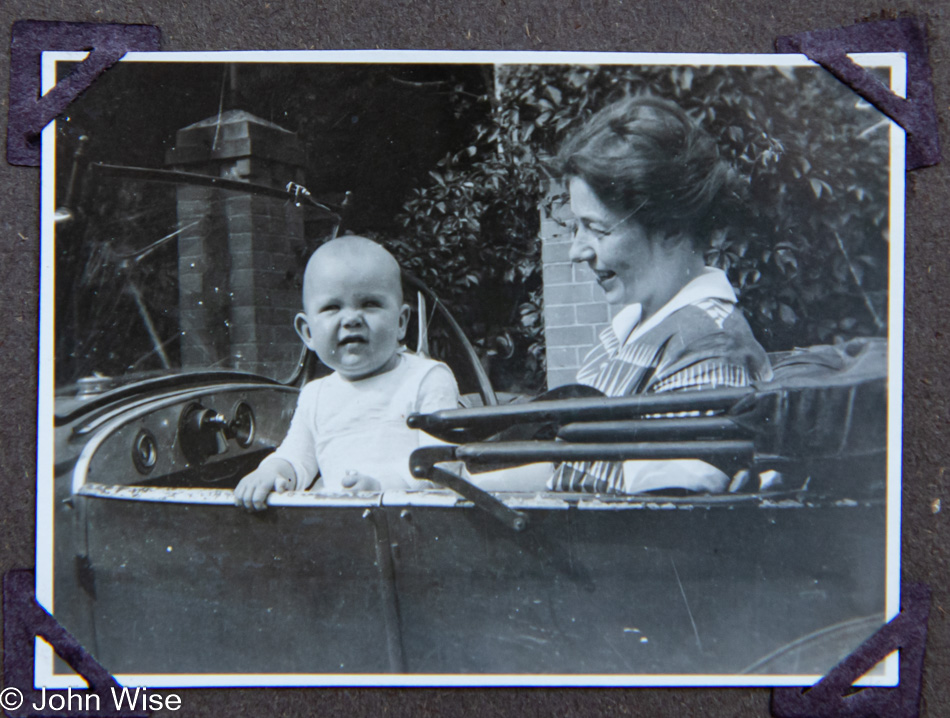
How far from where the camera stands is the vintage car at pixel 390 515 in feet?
1.79

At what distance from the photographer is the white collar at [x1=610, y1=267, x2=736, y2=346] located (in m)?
0.55

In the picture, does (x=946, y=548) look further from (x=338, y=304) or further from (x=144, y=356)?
(x=144, y=356)

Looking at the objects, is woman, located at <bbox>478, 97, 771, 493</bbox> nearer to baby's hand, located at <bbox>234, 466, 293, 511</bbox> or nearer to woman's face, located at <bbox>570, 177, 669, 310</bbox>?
woman's face, located at <bbox>570, 177, 669, 310</bbox>

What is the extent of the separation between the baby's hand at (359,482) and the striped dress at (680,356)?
137 mm

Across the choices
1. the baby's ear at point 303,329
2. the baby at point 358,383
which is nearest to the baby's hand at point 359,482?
the baby at point 358,383

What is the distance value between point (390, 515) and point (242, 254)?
0.23 meters

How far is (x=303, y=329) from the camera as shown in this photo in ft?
1.81

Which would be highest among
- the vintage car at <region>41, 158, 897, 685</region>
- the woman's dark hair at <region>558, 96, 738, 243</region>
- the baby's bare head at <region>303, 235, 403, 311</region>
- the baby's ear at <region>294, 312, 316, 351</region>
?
the woman's dark hair at <region>558, 96, 738, 243</region>

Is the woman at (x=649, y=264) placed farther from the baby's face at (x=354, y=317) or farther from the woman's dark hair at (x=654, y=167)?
the baby's face at (x=354, y=317)

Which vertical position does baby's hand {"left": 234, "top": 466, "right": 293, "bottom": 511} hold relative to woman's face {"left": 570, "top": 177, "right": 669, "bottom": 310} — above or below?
below

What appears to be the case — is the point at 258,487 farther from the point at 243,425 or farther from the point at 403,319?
the point at 403,319

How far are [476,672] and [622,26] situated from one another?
548 mm

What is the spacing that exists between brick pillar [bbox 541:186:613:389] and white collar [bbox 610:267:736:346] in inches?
0.5

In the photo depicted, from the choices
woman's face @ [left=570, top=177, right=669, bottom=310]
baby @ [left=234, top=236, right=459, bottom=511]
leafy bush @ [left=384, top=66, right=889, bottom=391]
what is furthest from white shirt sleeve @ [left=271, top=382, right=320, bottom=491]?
woman's face @ [left=570, top=177, right=669, bottom=310]
